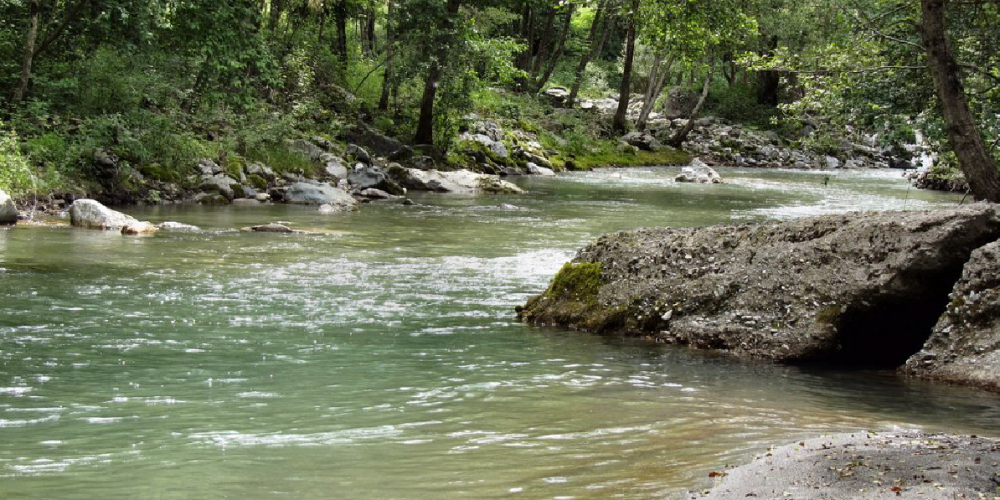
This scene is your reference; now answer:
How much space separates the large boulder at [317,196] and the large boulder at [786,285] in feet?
44.9

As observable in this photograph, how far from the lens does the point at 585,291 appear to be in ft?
34.4

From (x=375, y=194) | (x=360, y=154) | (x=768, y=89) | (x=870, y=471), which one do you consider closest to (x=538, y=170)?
(x=360, y=154)

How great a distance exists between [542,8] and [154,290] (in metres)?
37.9

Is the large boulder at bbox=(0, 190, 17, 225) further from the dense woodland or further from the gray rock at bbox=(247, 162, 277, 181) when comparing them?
the gray rock at bbox=(247, 162, 277, 181)

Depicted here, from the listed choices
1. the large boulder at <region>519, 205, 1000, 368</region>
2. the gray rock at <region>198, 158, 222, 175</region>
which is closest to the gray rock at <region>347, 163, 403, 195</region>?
the gray rock at <region>198, 158, 222, 175</region>

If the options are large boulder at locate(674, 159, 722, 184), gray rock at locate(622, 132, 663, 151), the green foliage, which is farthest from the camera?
gray rock at locate(622, 132, 663, 151)

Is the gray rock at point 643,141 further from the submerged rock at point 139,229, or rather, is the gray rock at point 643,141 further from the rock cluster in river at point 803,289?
the rock cluster in river at point 803,289

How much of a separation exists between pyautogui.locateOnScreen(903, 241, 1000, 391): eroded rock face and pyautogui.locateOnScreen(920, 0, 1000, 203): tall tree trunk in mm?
3444

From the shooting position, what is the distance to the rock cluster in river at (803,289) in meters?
8.26

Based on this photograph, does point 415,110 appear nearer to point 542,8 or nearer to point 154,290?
point 542,8

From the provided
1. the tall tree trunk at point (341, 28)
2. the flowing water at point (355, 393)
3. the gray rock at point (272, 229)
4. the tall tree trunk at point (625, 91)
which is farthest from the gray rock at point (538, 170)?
the flowing water at point (355, 393)

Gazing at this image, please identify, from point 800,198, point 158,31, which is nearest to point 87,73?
point 158,31

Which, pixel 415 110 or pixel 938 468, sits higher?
pixel 415 110

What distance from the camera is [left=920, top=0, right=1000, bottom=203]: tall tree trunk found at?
10.6 meters
